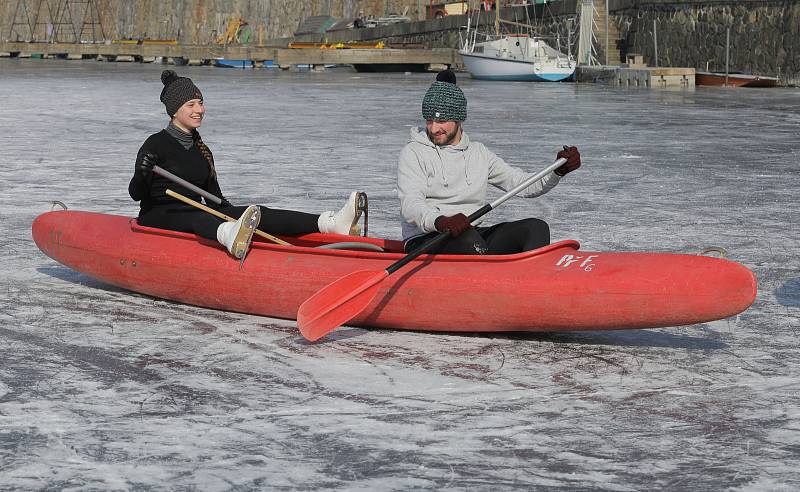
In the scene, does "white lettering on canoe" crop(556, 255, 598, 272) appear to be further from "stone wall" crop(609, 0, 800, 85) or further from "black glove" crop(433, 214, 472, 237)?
"stone wall" crop(609, 0, 800, 85)

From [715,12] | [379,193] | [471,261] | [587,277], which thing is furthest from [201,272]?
[715,12]

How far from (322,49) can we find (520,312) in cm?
3637

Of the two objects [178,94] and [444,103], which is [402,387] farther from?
[178,94]

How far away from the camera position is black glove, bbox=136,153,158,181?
5.49m

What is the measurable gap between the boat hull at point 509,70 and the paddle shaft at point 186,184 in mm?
26234

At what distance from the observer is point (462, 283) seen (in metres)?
4.82

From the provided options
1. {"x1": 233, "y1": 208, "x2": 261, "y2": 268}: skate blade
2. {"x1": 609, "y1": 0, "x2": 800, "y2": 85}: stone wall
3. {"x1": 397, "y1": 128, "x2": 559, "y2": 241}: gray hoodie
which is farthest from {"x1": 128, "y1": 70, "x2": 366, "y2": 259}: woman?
{"x1": 609, "y1": 0, "x2": 800, "y2": 85}: stone wall

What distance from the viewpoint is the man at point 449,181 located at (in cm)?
501

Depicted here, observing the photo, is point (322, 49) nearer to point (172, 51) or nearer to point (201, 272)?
point (172, 51)

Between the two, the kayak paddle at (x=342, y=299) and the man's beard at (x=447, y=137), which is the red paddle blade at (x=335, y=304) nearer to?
the kayak paddle at (x=342, y=299)

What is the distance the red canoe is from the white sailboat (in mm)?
→ 26329

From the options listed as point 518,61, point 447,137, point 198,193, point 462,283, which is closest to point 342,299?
point 462,283

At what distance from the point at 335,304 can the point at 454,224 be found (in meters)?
0.54

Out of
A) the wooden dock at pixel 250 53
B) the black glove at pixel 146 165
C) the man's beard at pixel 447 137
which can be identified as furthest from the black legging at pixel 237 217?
the wooden dock at pixel 250 53
